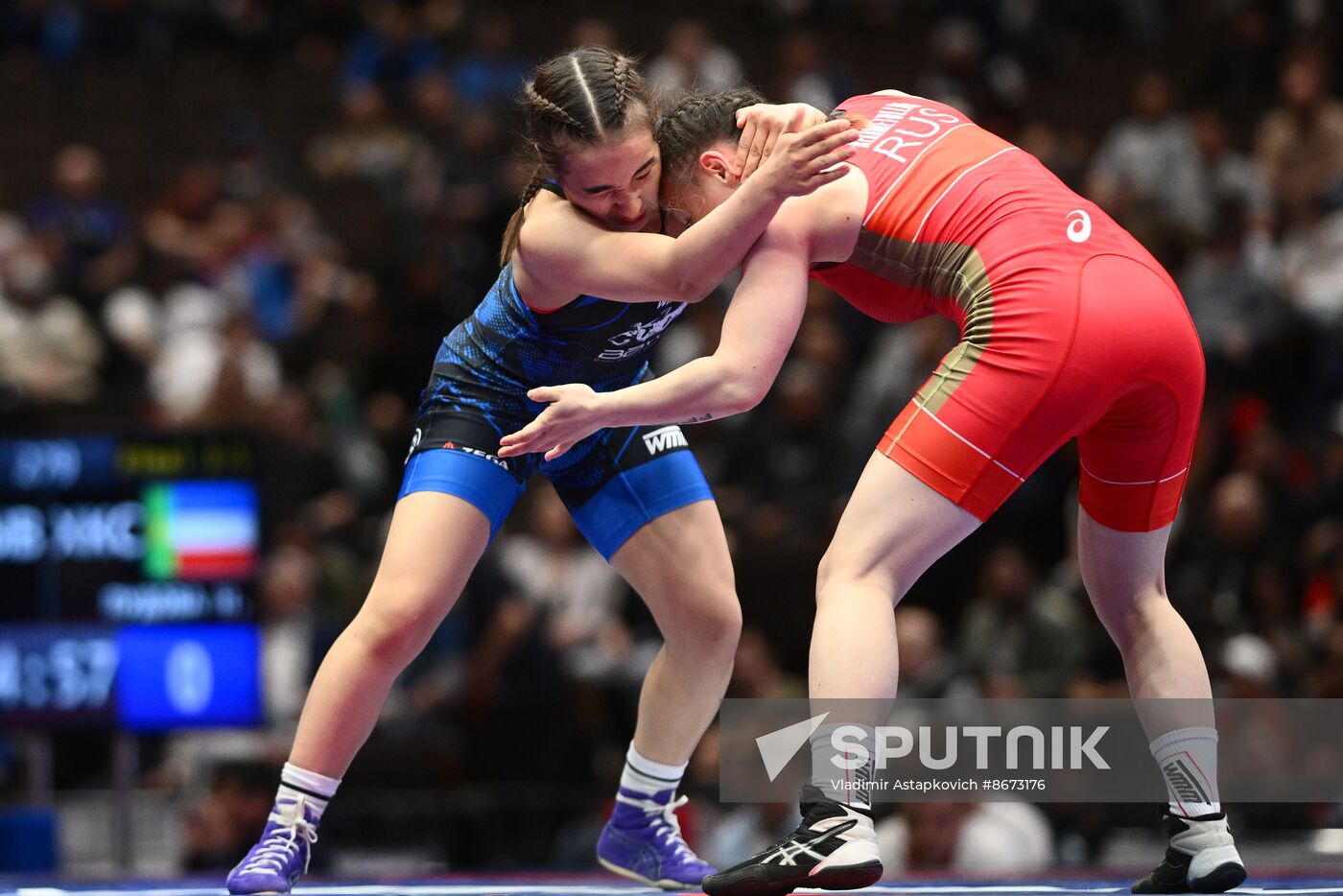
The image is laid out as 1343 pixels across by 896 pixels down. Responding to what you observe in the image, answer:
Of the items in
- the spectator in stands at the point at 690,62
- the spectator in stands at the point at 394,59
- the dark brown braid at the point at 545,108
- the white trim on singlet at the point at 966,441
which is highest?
the spectator in stands at the point at 394,59

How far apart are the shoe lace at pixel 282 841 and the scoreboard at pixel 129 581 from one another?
2.96m

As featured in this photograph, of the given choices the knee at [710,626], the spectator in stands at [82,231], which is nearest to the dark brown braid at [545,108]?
the knee at [710,626]

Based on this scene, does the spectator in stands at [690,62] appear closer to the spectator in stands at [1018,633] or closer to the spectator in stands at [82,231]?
the spectator in stands at [82,231]

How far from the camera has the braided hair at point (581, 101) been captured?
3.64 metres

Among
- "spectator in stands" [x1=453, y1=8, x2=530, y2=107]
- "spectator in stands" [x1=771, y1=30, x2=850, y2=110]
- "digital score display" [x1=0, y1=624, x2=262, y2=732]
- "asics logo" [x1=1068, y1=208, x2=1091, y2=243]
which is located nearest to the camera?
"asics logo" [x1=1068, y1=208, x2=1091, y2=243]

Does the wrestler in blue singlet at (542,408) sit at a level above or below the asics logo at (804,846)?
above

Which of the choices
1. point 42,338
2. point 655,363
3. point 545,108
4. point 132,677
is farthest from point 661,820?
point 42,338

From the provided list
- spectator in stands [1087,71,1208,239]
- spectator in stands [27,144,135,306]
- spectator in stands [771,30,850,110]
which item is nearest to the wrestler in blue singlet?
spectator in stands [1087,71,1208,239]

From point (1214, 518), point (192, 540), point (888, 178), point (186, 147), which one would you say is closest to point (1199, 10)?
point (1214, 518)

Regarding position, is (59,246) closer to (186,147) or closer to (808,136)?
(186,147)

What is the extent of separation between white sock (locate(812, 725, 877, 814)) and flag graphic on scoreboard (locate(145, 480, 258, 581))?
4006 millimetres

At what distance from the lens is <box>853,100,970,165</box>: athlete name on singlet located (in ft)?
12.0

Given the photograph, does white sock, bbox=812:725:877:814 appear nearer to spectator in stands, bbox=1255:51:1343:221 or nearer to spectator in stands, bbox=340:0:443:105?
spectator in stands, bbox=1255:51:1343:221

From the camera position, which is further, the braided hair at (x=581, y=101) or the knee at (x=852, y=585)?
the braided hair at (x=581, y=101)
